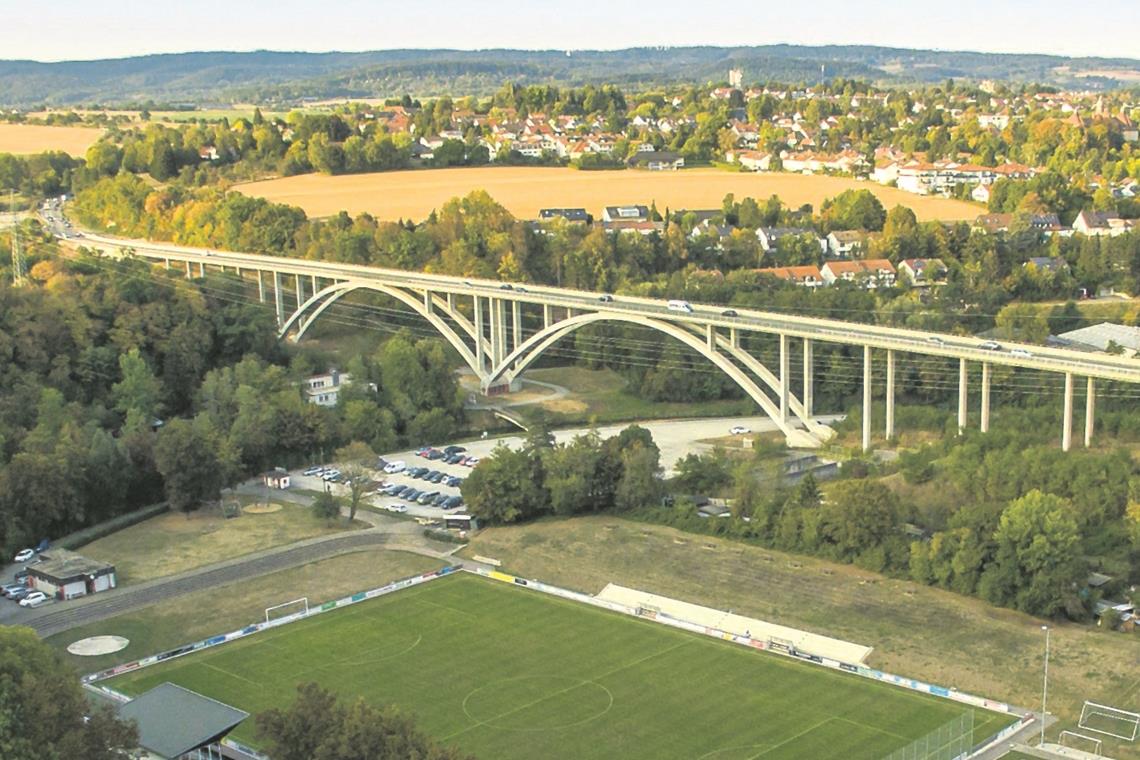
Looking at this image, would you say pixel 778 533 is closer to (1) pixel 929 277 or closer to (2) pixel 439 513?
(2) pixel 439 513

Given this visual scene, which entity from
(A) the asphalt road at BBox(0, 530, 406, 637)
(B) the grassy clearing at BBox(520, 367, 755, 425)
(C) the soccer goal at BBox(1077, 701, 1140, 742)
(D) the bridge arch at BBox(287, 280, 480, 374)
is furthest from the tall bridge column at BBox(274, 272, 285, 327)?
(C) the soccer goal at BBox(1077, 701, 1140, 742)

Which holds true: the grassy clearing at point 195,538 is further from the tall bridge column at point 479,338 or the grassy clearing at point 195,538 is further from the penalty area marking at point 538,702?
the tall bridge column at point 479,338

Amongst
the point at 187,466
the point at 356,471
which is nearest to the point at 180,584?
the point at 187,466

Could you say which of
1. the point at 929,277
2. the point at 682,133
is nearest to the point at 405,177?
the point at 682,133

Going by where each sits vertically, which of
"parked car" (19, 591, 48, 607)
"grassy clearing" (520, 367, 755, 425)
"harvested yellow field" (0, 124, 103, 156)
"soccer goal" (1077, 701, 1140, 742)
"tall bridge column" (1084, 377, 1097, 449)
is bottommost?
"grassy clearing" (520, 367, 755, 425)

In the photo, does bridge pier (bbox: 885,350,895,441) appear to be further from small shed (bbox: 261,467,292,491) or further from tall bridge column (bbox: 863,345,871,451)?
small shed (bbox: 261,467,292,491)

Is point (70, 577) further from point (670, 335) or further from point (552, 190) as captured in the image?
point (552, 190)
